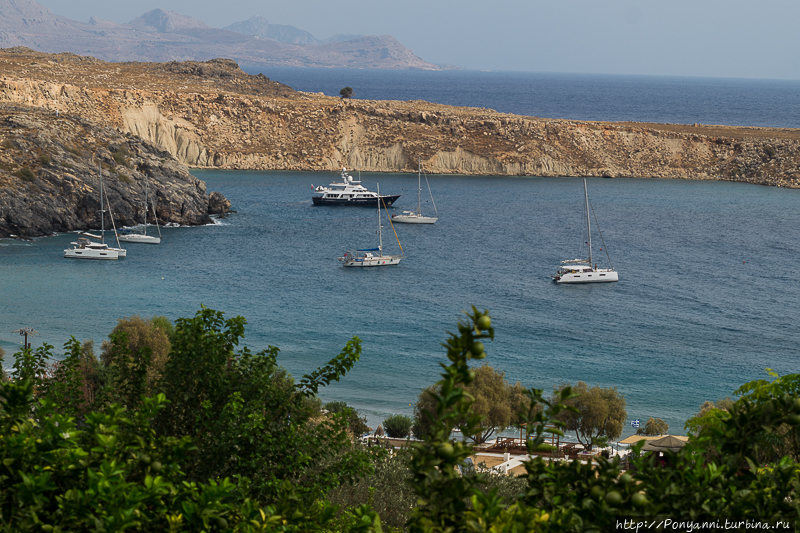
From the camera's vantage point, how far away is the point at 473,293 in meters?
50.6

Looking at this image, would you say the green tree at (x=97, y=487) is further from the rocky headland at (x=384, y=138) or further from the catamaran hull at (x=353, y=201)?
the rocky headland at (x=384, y=138)

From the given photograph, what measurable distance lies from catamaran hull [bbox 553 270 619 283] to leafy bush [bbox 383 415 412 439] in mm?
29063

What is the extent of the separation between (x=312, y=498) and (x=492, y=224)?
68.2 metres

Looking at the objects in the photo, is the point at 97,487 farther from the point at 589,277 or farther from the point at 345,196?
the point at 345,196

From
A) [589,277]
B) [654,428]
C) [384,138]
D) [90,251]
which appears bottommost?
[654,428]

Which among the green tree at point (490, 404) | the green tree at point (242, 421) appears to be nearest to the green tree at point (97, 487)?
the green tree at point (242, 421)

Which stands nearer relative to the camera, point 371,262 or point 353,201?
point 371,262

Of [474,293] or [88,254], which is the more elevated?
[88,254]

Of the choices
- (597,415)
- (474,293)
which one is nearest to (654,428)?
(597,415)

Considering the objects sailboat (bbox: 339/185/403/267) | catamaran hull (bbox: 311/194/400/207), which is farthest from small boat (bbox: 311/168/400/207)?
sailboat (bbox: 339/185/403/267)

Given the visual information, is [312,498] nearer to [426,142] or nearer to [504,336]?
[504,336]

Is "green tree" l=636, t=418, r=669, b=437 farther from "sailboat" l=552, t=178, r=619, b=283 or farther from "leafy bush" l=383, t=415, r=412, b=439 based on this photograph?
"sailboat" l=552, t=178, r=619, b=283

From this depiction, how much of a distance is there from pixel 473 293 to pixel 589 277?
35.4ft

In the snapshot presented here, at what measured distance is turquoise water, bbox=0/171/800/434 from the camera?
37344 mm
